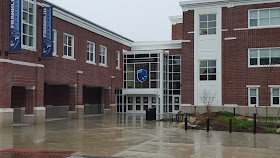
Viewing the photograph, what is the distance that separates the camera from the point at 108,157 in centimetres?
1023

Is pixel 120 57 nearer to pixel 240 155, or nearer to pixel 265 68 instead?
pixel 265 68

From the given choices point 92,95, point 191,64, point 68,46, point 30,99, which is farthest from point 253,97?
point 30,99

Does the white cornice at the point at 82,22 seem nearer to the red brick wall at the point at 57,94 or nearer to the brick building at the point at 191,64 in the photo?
the brick building at the point at 191,64

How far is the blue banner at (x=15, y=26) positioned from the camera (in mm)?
19906

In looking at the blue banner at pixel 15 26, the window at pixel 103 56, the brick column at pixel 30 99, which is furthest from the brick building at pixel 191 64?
the blue banner at pixel 15 26

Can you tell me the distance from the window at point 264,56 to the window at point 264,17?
8.13 feet

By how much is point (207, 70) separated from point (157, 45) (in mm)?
9887

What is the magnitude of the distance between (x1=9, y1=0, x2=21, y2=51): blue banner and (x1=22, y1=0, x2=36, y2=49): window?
1.77 metres

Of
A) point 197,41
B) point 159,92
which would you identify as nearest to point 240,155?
point 197,41

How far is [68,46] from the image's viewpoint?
94.8 ft

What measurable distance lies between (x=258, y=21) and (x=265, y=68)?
4625mm

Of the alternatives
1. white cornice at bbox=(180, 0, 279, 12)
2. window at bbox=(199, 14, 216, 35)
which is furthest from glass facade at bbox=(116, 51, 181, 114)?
white cornice at bbox=(180, 0, 279, 12)

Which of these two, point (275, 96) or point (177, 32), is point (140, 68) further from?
point (177, 32)

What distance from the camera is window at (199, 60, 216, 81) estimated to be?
3312 cm
